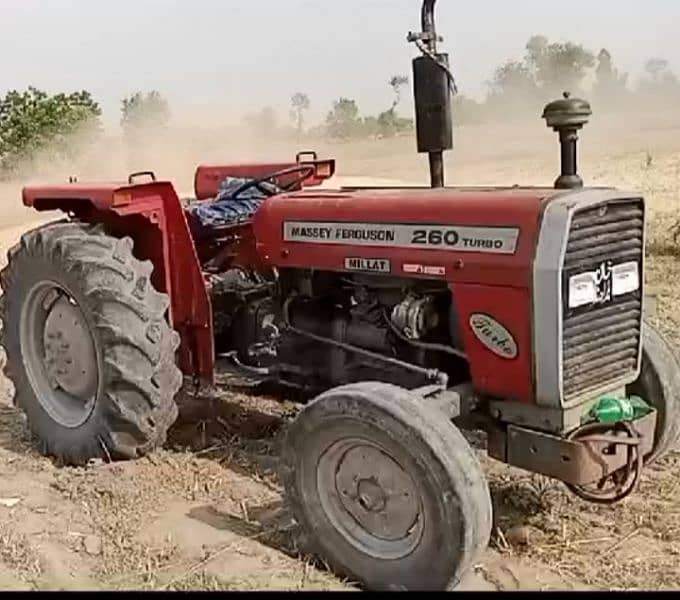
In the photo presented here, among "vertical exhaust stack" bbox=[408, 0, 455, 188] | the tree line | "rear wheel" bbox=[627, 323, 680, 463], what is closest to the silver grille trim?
"rear wheel" bbox=[627, 323, 680, 463]

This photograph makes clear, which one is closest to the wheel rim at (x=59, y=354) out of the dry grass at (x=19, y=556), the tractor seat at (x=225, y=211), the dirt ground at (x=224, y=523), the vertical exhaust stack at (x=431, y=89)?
the dirt ground at (x=224, y=523)

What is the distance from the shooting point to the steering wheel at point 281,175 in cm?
533

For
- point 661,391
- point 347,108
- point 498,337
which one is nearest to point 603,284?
point 498,337

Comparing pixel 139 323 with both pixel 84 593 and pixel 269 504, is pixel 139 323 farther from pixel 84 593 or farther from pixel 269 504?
pixel 84 593

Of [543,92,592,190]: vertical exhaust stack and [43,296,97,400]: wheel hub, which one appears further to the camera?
[43,296,97,400]: wheel hub

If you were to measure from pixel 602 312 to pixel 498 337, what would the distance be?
411mm

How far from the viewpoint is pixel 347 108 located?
158ft

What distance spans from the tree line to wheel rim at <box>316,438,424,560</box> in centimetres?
1888

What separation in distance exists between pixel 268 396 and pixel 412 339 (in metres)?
1.50

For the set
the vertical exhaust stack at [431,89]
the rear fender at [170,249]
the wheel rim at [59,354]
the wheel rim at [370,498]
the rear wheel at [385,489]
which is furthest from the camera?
the wheel rim at [59,354]

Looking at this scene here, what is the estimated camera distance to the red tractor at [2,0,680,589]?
372cm

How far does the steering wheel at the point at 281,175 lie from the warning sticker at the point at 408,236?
2.21ft

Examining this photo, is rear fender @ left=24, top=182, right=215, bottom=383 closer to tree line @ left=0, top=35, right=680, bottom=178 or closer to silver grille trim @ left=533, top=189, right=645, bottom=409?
silver grille trim @ left=533, top=189, right=645, bottom=409

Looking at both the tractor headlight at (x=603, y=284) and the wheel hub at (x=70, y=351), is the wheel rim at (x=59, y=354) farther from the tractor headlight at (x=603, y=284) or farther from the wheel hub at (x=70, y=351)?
the tractor headlight at (x=603, y=284)
